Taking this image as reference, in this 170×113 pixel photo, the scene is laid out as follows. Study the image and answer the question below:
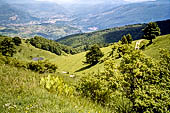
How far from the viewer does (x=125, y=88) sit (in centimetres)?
1034

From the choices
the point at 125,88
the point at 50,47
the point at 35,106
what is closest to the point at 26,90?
the point at 35,106

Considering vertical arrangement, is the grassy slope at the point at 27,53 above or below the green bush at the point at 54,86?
below

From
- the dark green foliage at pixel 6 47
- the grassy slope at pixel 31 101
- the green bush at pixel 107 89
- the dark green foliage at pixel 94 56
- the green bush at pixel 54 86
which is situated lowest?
the dark green foliage at pixel 94 56

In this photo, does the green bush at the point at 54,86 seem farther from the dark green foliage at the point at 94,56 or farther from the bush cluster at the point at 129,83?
the dark green foliage at the point at 94,56

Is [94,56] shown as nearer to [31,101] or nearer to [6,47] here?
[6,47]

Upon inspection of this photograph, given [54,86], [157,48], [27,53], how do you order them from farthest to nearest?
[27,53]
[157,48]
[54,86]


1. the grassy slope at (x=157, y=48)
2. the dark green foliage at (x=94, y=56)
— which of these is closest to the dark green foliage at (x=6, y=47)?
the dark green foliage at (x=94, y=56)

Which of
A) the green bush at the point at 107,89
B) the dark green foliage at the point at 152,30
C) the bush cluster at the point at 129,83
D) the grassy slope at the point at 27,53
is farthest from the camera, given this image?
the grassy slope at the point at 27,53

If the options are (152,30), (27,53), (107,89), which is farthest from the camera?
(27,53)

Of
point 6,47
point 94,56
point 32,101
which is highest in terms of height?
point 32,101

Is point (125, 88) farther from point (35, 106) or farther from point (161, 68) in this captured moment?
point (35, 106)

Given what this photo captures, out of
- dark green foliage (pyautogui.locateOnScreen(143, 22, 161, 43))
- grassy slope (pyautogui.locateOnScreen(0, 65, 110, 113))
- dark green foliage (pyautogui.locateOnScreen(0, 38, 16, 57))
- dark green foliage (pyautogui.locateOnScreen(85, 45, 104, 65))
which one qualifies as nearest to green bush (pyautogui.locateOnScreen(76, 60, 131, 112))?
grassy slope (pyautogui.locateOnScreen(0, 65, 110, 113))

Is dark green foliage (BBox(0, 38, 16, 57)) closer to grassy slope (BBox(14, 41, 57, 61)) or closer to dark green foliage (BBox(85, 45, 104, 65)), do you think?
grassy slope (BBox(14, 41, 57, 61))

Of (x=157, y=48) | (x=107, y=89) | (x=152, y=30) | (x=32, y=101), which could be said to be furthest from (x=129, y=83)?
(x=152, y=30)
